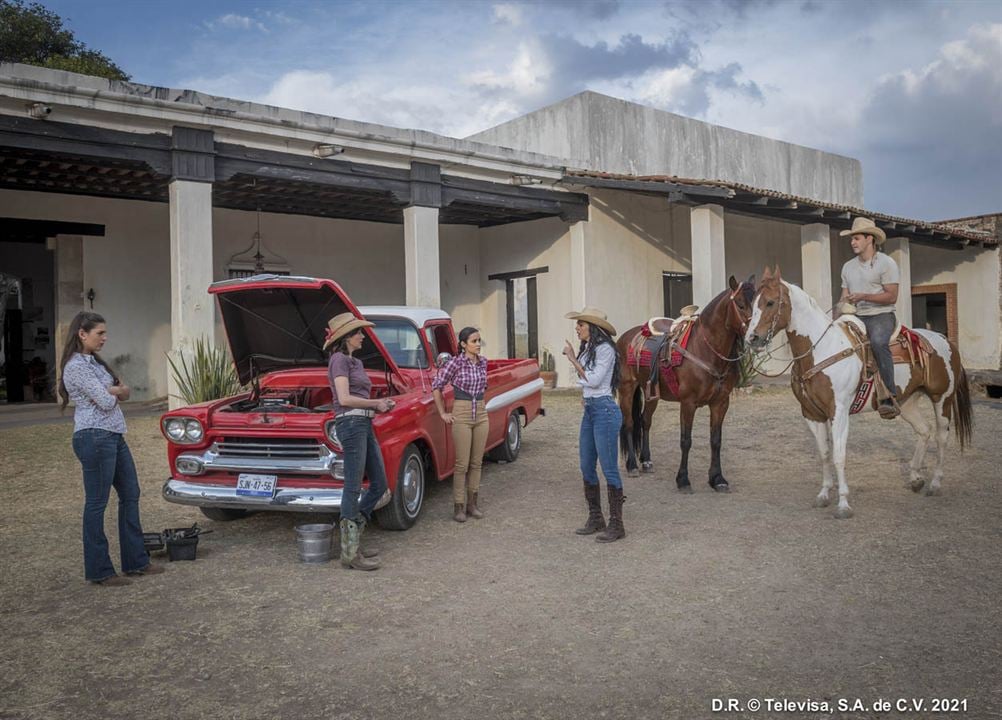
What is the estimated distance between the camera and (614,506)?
5465 mm

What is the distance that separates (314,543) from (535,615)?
175 cm

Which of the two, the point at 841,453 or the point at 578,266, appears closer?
the point at 841,453

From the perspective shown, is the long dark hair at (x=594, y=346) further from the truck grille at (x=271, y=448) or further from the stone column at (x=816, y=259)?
the stone column at (x=816, y=259)

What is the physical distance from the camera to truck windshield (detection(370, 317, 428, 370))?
7012mm

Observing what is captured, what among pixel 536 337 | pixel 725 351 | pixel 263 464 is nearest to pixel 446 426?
pixel 263 464

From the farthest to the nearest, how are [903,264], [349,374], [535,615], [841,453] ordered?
[903,264] < [841,453] < [349,374] < [535,615]

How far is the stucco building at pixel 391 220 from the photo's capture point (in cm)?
1080

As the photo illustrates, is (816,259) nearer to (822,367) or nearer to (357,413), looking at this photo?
(822,367)

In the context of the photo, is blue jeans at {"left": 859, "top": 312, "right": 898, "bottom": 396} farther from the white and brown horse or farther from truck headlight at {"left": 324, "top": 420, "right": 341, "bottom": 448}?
truck headlight at {"left": 324, "top": 420, "right": 341, "bottom": 448}

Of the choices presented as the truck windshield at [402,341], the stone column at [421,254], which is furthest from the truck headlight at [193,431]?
the stone column at [421,254]

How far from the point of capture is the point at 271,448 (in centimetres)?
546

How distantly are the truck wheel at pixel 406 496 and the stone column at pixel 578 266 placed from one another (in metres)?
9.87

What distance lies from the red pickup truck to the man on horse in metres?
3.42

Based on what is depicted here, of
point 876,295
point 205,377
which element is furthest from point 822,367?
point 205,377
